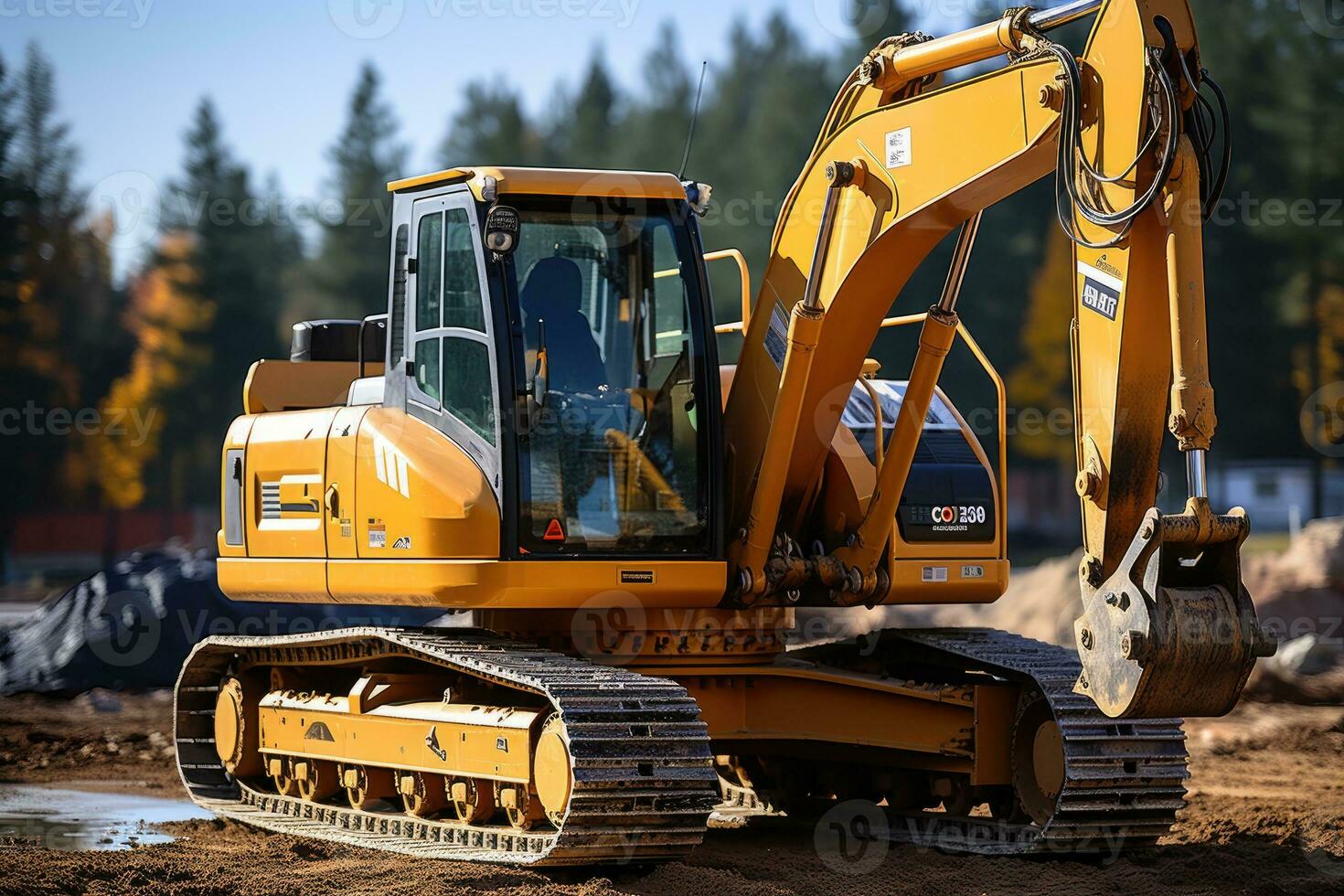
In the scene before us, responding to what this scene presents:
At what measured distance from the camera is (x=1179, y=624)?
22.0 ft

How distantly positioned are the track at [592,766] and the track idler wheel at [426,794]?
0.11 metres

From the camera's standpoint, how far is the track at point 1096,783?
8914 mm

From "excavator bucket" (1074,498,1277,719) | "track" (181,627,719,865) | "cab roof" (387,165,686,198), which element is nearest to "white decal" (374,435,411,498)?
"track" (181,627,719,865)

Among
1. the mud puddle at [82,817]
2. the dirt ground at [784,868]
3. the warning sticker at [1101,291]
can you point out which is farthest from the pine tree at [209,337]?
the warning sticker at [1101,291]

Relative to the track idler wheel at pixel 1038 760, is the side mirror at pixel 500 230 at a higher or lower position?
higher

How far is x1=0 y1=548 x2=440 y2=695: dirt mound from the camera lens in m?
18.1

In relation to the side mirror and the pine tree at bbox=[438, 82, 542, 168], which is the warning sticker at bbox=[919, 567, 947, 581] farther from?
the pine tree at bbox=[438, 82, 542, 168]

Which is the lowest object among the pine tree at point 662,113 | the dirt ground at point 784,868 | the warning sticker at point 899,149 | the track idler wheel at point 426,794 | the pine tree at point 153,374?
the dirt ground at point 784,868

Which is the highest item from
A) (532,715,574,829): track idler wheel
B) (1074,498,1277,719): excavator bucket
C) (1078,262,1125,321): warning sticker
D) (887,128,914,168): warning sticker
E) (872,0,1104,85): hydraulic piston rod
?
(872,0,1104,85): hydraulic piston rod

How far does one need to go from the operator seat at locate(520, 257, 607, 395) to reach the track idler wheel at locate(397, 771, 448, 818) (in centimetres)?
236

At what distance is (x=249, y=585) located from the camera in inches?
433

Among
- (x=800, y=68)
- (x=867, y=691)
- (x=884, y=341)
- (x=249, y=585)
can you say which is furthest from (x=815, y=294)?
(x=800, y=68)

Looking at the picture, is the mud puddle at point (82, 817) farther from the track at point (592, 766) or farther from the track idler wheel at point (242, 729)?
the track at point (592, 766)

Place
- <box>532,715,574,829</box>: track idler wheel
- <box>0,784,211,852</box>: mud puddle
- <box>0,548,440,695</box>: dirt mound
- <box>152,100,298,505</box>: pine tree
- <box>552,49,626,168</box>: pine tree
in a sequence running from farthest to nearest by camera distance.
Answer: <box>552,49,626,168</box>: pine tree, <box>152,100,298,505</box>: pine tree, <box>0,548,440,695</box>: dirt mound, <box>0,784,211,852</box>: mud puddle, <box>532,715,574,829</box>: track idler wheel
